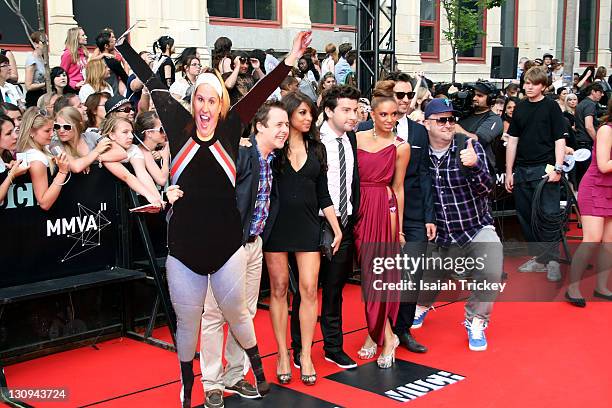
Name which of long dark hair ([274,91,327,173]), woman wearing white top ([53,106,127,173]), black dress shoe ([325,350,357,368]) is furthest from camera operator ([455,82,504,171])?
woman wearing white top ([53,106,127,173])

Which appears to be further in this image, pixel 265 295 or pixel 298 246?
pixel 265 295

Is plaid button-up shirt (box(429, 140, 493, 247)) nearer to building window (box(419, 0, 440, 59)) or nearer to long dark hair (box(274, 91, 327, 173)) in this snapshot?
long dark hair (box(274, 91, 327, 173))

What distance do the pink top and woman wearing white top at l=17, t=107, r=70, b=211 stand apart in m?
5.18

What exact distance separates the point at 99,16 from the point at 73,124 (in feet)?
37.6

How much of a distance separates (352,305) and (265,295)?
3.00ft

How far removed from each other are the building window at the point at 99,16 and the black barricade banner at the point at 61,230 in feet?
37.4

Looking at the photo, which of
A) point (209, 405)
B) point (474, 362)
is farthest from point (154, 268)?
point (474, 362)

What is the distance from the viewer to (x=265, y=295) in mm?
8180

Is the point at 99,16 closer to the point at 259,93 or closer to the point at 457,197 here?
the point at 457,197

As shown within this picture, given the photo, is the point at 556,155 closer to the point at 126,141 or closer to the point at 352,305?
the point at 352,305

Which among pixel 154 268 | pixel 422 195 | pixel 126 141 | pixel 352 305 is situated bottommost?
pixel 352 305

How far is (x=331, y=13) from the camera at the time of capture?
23.5 meters

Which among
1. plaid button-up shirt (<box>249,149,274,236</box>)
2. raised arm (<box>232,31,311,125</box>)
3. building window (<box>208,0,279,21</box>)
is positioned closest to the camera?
raised arm (<box>232,31,311,125</box>)

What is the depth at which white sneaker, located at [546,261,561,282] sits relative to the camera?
8672 mm
